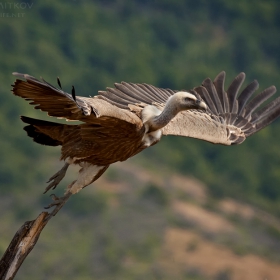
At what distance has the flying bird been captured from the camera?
10570mm

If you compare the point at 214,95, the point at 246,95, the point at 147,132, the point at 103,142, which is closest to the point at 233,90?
the point at 246,95

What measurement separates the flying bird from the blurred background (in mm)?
18017

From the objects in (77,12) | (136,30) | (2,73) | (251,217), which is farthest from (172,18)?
(251,217)

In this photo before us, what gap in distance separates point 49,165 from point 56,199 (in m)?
25.5

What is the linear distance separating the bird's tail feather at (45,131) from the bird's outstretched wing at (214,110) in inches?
26.9

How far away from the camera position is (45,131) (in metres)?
12.0

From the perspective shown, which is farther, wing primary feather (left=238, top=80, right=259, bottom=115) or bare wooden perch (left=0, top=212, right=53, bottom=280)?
wing primary feather (left=238, top=80, right=259, bottom=115)

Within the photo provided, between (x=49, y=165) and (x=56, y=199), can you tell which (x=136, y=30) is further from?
(x=56, y=199)

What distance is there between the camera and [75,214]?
35.5 m

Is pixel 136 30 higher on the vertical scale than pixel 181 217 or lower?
higher

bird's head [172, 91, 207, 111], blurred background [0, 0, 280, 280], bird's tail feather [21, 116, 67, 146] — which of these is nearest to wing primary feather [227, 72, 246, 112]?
bird's head [172, 91, 207, 111]

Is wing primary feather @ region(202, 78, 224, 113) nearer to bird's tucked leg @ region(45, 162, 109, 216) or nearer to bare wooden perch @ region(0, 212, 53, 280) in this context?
bird's tucked leg @ region(45, 162, 109, 216)

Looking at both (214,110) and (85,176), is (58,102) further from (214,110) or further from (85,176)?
(214,110)

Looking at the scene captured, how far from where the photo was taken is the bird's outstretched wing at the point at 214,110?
12.7 metres
